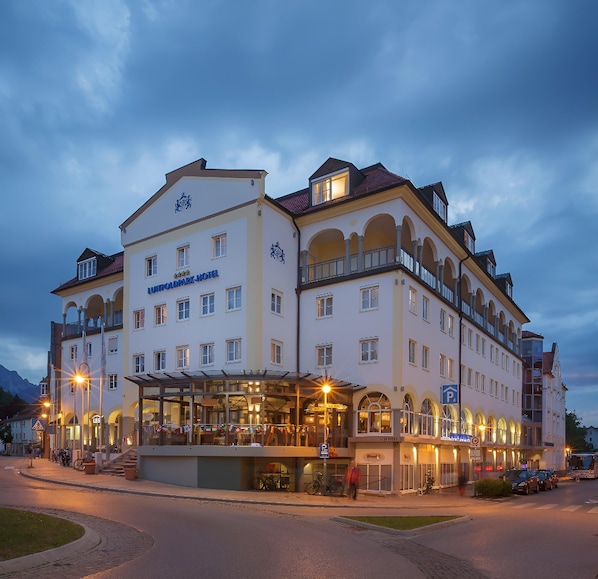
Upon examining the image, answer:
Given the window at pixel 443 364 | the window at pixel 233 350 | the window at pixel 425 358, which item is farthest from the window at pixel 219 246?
the window at pixel 443 364

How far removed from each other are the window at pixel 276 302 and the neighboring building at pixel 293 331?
16 cm

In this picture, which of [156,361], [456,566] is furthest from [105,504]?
[156,361]

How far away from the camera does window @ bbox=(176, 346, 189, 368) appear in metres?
40.1

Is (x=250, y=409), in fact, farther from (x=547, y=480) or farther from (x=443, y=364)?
(x=547, y=480)

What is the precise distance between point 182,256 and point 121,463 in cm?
1256

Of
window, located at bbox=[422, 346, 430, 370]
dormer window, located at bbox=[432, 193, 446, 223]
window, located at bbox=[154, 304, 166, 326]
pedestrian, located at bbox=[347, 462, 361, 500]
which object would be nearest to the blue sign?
window, located at bbox=[422, 346, 430, 370]

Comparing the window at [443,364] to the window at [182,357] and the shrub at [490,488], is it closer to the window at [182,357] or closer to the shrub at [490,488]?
the shrub at [490,488]

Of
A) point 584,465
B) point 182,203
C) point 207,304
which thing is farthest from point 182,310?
point 584,465

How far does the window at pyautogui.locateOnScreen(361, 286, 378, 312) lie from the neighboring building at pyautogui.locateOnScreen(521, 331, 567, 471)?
42.5 meters

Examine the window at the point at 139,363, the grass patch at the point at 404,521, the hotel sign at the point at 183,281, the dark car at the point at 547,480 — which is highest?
the hotel sign at the point at 183,281

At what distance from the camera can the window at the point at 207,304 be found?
39125 mm

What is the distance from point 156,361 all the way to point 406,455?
16.2 metres

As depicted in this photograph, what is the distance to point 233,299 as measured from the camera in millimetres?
38094

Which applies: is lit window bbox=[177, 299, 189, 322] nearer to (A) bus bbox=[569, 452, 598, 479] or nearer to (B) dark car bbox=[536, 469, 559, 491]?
(B) dark car bbox=[536, 469, 559, 491]
